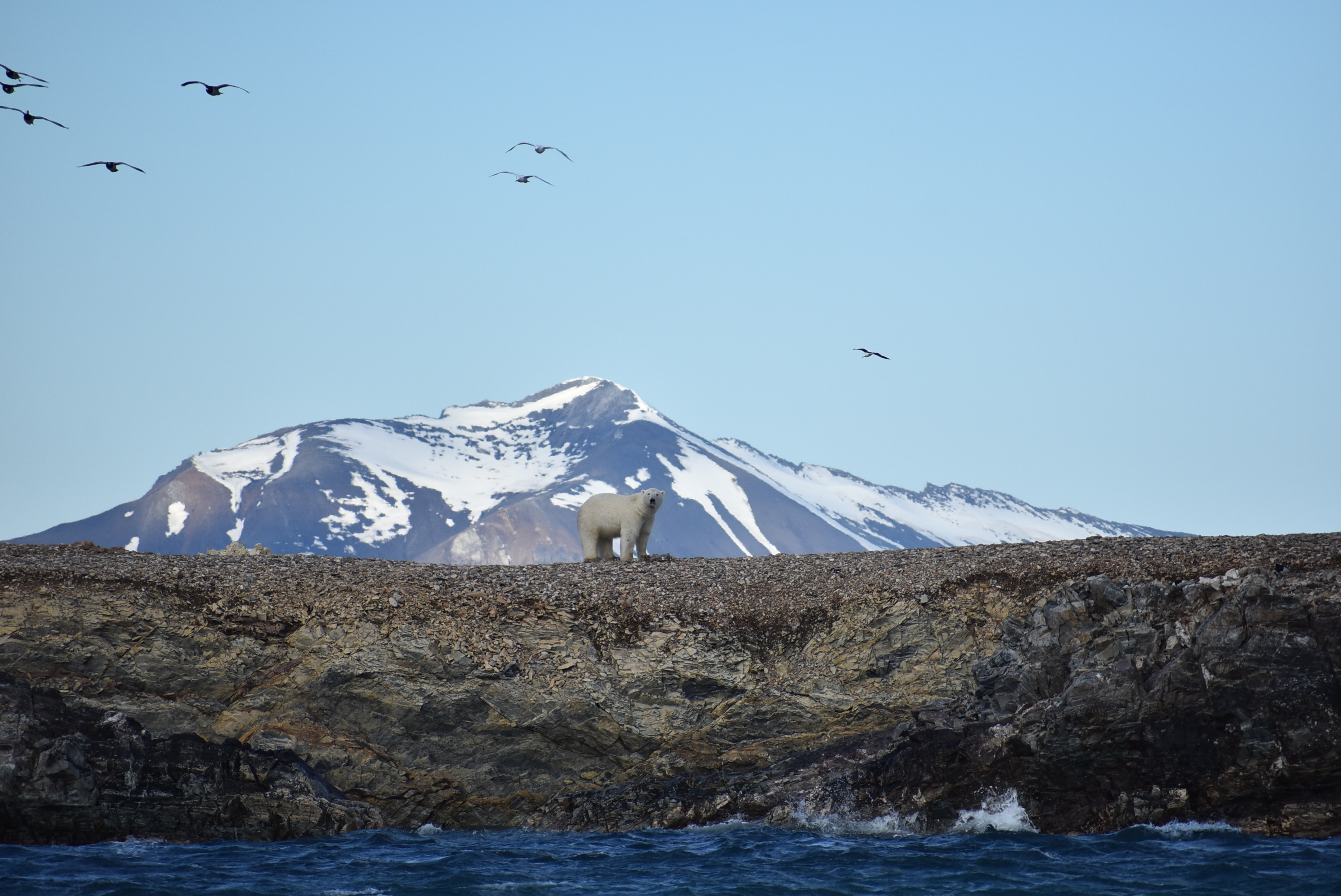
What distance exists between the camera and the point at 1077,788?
14.6 m

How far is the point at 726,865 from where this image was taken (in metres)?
13.6

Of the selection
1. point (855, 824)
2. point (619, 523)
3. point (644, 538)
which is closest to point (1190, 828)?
point (855, 824)

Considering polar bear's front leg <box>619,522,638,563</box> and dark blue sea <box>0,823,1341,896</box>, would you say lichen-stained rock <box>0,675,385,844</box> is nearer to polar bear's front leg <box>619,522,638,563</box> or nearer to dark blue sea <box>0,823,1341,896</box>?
dark blue sea <box>0,823,1341,896</box>

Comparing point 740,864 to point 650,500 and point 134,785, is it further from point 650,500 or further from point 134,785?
point 650,500

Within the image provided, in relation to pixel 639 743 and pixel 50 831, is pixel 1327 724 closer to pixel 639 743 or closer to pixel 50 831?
pixel 639 743

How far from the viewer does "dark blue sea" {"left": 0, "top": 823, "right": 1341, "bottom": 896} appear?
40.1 ft

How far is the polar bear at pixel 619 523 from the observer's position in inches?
917

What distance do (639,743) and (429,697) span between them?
3.28 m

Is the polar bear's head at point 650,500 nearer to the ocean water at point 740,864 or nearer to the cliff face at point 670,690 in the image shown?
the cliff face at point 670,690

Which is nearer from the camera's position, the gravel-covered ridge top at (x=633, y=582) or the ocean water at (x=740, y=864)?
the ocean water at (x=740, y=864)

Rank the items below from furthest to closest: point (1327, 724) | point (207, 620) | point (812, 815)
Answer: point (207, 620) < point (812, 815) < point (1327, 724)

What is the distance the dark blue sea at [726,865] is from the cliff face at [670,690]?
2.01ft

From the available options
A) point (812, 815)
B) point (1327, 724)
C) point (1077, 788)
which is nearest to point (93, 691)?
point (812, 815)

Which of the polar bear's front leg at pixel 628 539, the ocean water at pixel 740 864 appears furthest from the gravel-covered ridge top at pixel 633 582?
the ocean water at pixel 740 864
